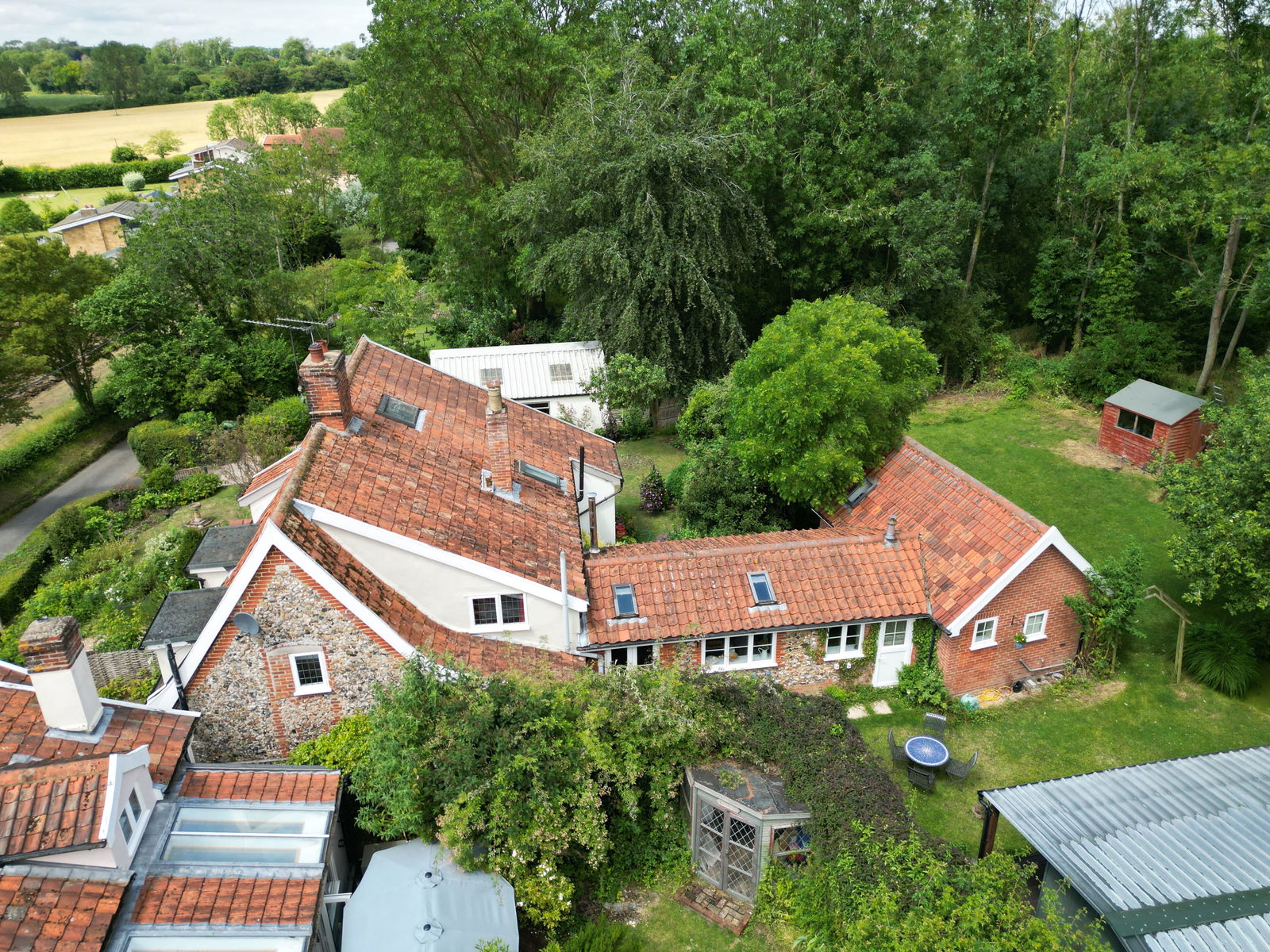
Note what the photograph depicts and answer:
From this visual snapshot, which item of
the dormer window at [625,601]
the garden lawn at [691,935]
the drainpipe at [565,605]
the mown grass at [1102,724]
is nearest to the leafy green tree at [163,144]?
the drainpipe at [565,605]

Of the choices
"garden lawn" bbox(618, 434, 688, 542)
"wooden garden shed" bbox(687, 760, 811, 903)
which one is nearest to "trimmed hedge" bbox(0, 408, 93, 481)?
"garden lawn" bbox(618, 434, 688, 542)

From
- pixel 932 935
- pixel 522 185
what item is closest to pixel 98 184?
pixel 522 185

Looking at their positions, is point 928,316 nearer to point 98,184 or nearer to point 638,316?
point 638,316

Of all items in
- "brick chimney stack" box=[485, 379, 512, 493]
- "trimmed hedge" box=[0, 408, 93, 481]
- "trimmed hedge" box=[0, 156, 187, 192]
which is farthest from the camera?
"trimmed hedge" box=[0, 156, 187, 192]

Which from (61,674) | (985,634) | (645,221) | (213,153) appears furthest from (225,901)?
(213,153)

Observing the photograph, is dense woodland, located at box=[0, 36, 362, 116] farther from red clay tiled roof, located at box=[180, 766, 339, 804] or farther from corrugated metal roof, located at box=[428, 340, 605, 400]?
Result: red clay tiled roof, located at box=[180, 766, 339, 804]

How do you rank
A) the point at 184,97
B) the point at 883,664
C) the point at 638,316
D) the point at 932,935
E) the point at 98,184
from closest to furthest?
the point at 932,935 < the point at 883,664 < the point at 638,316 < the point at 98,184 < the point at 184,97
